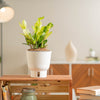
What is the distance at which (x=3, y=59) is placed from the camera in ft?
19.1

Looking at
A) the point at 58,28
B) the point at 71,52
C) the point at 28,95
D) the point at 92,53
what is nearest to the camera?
the point at 28,95

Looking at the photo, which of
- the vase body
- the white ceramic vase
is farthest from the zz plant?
the white ceramic vase

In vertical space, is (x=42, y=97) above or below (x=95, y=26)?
below

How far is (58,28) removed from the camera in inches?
229

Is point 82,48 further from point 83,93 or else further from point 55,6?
point 83,93

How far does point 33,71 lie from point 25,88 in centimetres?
15

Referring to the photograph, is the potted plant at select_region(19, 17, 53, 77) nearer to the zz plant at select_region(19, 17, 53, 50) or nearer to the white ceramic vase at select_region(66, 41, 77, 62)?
the zz plant at select_region(19, 17, 53, 50)

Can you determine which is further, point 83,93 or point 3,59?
point 3,59

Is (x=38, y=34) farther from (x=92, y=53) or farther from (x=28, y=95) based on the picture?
(x=92, y=53)

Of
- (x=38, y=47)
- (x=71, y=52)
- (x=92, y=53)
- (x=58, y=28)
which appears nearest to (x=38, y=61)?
(x=38, y=47)

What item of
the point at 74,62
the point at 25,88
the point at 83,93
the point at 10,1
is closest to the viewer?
the point at 83,93

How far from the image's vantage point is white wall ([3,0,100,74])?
19.0 feet

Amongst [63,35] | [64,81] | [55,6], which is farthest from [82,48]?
[64,81]

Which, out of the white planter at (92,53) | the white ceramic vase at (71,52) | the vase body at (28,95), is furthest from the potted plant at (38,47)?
the white planter at (92,53)
